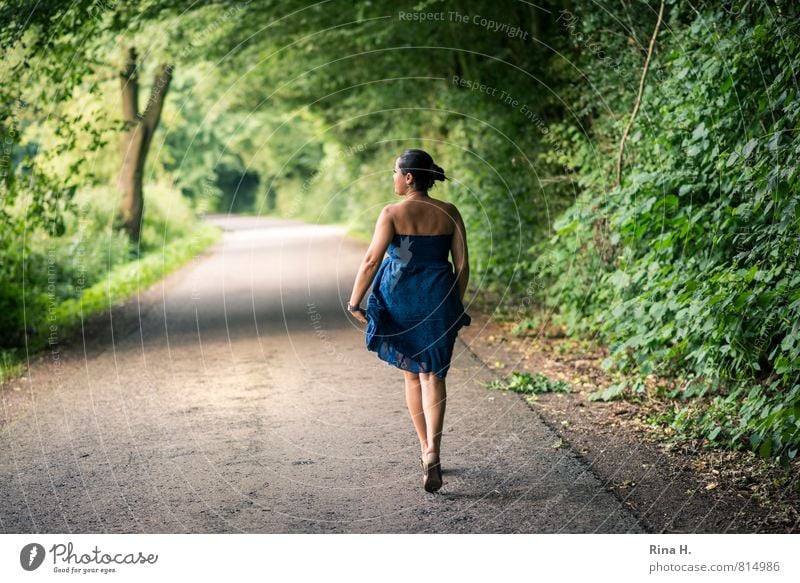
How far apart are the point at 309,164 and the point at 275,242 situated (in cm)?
1865

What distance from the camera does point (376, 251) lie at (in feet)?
17.6

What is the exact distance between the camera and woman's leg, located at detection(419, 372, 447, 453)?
540 cm

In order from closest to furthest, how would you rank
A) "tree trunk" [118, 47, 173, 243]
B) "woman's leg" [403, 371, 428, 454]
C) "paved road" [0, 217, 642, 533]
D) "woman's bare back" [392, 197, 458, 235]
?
"paved road" [0, 217, 642, 533], "woman's bare back" [392, 197, 458, 235], "woman's leg" [403, 371, 428, 454], "tree trunk" [118, 47, 173, 243]

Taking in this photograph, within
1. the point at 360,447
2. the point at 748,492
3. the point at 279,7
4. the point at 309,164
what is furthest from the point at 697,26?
the point at 309,164

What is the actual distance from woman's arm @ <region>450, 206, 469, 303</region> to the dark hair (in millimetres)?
255

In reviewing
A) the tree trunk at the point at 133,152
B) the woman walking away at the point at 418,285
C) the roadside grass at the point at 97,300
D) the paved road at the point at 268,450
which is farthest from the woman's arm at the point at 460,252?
the tree trunk at the point at 133,152

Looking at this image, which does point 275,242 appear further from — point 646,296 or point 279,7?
point 646,296

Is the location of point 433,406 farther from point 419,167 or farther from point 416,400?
point 419,167

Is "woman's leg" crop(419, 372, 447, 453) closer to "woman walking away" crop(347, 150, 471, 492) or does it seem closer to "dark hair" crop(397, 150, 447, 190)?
"woman walking away" crop(347, 150, 471, 492)

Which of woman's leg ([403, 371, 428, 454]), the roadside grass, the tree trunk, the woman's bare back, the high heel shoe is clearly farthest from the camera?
the tree trunk

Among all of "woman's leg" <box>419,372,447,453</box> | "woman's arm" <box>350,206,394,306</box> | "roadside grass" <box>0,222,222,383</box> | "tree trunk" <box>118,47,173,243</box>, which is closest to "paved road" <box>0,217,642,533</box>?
"woman's leg" <box>419,372,447,453</box>

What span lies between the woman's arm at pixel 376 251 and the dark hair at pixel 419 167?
26cm

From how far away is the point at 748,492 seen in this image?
5133 mm

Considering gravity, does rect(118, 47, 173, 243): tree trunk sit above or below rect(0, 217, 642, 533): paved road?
above
